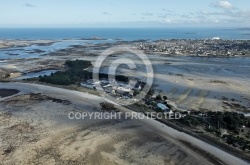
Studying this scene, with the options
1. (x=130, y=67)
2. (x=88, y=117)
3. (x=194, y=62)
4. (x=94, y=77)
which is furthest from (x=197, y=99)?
(x=194, y=62)

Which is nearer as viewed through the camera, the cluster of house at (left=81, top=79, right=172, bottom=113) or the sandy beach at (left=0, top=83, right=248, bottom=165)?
the sandy beach at (left=0, top=83, right=248, bottom=165)

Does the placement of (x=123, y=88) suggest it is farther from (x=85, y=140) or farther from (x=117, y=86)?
(x=85, y=140)

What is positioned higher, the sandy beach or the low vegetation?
the low vegetation

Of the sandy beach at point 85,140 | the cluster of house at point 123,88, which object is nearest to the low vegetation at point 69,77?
the cluster of house at point 123,88

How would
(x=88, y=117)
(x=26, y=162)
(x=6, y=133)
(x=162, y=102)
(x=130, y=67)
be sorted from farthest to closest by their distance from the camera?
(x=130, y=67) < (x=162, y=102) < (x=88, y=117) < (x=6, y=133) < (x=26, y=162)

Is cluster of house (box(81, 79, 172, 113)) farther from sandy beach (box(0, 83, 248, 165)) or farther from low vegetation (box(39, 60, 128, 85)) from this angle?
sandy beach (box(0, 83, 248, 165))

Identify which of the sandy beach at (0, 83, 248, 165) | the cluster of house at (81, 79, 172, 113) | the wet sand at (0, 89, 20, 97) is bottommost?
the wet sand at (0, 89, 20, 97)

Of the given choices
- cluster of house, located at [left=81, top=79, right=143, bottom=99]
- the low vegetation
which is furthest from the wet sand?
cluster of house, located at [left=81, top=79, right=143, bottom=99]

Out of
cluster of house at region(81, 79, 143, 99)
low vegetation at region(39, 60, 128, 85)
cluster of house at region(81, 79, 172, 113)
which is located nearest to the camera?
cluster of house at region(81, 79, 172, 113)

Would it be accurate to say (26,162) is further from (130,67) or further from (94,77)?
(130,67)

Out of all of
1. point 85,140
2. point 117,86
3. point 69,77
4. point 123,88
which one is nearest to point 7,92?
point 69,77

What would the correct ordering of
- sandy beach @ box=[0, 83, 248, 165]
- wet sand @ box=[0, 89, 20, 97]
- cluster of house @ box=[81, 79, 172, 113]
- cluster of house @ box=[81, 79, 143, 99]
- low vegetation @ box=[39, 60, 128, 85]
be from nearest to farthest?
sandy beach @ box=[0, 83, 248, 165] < cluster of house @ box=[81, 79, 172, 113] < cluster of house @ box=[81, 79, 143, 99] < wet sand @ box=[0, 89, 20, 97] < low vegetation @ box=[39, 60, 128, 85]
